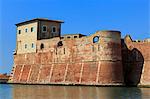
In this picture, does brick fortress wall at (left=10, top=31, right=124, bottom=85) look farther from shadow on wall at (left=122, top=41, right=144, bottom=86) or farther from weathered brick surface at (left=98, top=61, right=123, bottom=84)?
shadow on wall at (left=122, top=41, right=144, bottom=86)

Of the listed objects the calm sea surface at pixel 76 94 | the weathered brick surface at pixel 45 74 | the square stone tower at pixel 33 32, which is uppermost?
the square stone tower at pixel 33 32

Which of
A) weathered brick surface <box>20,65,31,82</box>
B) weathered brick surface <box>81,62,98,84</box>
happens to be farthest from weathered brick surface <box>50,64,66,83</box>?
weathered brick surface <box>20,65,31,82</box>

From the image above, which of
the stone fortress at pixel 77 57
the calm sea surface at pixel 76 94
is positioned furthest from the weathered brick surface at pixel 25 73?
the calm sea surface at pixel 76 94

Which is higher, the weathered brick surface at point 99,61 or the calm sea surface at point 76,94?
the weathered brick surface at point 99,61

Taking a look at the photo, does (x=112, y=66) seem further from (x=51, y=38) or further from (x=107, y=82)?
(x=51, y=38)

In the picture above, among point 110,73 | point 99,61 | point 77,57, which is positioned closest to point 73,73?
point 77,57

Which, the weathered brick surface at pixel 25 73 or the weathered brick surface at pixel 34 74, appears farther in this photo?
the weathered brick surface at pixel 25 73

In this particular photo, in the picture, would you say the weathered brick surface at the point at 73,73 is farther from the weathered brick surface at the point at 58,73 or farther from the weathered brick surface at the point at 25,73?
the weathered brick surface at the point at 25,73

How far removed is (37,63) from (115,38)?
14.1 m

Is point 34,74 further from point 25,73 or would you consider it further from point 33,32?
point 33,32

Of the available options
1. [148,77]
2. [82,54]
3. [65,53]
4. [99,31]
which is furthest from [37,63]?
[148,77]

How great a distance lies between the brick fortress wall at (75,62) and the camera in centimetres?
4241

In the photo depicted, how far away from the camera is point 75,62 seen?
152 feet

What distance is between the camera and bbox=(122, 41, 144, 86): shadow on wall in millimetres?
42875
